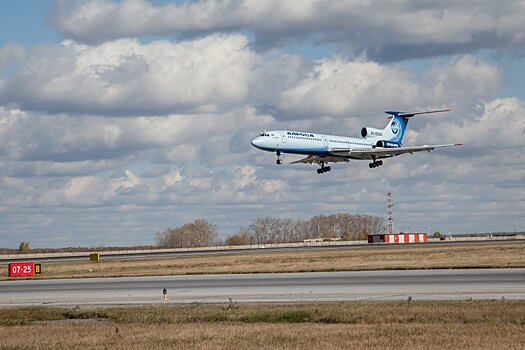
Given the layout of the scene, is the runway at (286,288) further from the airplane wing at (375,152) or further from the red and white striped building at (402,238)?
the red and white striped building at (402,238)

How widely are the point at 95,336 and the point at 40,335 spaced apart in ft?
6.96

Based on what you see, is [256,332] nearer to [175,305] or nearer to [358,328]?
[358,328]

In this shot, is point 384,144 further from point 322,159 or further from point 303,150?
point 303,150

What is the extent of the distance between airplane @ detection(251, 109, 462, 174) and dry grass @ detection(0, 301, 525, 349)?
→ 45811 mm

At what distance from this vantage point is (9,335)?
90.0 ft

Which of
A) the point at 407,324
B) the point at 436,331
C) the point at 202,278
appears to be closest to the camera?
the point at 436,331

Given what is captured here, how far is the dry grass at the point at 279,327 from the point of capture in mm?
23125

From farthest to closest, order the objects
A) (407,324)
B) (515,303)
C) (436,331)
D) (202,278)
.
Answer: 1. (202,278)
2. (515,303)
3. (407,324)
4. (436,331)

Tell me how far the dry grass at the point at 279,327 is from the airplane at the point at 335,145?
4581cm

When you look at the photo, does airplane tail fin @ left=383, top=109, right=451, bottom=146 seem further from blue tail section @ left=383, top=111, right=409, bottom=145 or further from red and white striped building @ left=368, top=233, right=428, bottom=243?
red and white striped building @ left=368, top=233, right=428, bottom=243

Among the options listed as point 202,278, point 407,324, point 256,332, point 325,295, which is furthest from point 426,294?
point 202,278

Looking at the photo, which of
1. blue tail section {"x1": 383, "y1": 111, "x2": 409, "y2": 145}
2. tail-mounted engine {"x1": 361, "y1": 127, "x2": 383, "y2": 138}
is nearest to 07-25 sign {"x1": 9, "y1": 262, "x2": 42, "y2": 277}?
tail-mounted engine {"x1": 361, "y1": 127, "x2": 383, "y2": 138}

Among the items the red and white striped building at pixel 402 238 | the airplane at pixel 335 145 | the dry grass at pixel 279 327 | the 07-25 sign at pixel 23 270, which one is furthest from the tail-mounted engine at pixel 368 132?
the dry grass at pixel 279 327

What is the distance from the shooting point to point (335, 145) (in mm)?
90750
